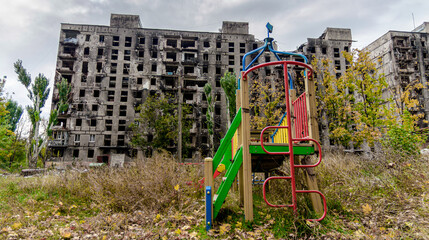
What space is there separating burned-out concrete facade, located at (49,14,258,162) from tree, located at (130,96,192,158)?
3.19 m

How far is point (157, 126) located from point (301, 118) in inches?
1075

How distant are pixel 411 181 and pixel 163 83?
3573 cm

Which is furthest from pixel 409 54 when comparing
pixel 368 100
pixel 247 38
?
pixel 368 100

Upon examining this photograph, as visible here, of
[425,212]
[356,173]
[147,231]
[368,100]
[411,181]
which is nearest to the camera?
[425,212]

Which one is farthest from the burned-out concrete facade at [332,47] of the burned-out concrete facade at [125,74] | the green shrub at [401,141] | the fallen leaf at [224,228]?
the fallen leaf at [224,228]

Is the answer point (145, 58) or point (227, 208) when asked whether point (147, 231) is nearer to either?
point (227, 208)

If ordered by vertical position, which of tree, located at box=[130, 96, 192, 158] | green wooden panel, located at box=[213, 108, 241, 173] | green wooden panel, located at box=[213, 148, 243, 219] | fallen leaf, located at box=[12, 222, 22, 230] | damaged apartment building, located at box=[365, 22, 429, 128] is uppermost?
damaged apartment building, located at box=[365, 22, 429, 128]

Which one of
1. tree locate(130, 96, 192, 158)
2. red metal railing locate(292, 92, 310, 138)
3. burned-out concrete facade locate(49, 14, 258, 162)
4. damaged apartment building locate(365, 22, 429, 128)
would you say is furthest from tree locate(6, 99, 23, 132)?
damaged apartment building locate(365, 22, 429, 128)

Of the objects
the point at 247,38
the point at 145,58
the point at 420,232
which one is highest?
the point at 247,38

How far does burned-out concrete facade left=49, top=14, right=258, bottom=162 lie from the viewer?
3478cm

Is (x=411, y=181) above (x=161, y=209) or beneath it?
above

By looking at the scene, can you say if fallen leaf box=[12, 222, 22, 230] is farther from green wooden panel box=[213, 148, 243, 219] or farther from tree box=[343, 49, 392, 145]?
tree box=[343, 49, 392, 145]

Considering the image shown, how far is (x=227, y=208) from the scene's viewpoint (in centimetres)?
511

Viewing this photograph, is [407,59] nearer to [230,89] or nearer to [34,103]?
[230,89]
